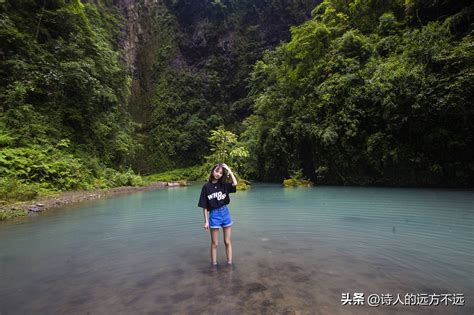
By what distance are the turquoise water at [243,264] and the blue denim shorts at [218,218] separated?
2.01 feet

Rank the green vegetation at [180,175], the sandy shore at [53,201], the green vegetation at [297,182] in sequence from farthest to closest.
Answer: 1. the green vegetation at [180,175]
2. the green vegetation at [297,182]
3. the sandy shore at [53,201]

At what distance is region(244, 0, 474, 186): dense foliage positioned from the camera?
13.8m

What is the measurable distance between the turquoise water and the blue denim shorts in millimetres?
613

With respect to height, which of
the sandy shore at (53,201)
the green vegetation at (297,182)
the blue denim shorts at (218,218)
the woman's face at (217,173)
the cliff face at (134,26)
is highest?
the cliff face at (134,26)

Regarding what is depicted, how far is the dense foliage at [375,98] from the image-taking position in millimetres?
13789

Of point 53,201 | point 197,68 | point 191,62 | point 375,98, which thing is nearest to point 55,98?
point 53,201

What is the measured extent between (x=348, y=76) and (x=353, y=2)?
28.2 ft

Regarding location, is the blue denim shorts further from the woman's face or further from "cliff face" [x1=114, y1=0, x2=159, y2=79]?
"cliff face" [x1=114, y1=0, x2=159, y2=79]

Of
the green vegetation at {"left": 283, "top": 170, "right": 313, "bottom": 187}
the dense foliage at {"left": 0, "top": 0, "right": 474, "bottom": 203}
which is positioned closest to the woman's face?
the dense foliage at {"left": 0, "top": 0, "right": 474, "bottom": 203}

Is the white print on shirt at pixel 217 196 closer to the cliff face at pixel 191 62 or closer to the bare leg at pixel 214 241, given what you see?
the bare leg at pixel 214 241

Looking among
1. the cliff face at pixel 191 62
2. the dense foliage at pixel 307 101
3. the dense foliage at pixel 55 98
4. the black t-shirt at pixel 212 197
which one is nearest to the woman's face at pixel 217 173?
the black t-shirt at pixel 212 197

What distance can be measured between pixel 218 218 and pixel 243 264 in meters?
0.78

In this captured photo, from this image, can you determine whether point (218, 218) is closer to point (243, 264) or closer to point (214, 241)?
point (214, 241)

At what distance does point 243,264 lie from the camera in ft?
14.2
